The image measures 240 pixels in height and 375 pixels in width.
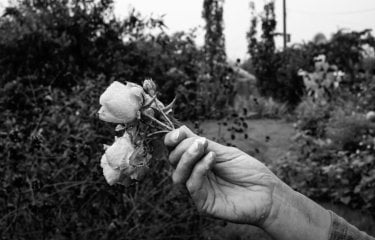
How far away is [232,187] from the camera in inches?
57.3

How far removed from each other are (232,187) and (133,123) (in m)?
0.38

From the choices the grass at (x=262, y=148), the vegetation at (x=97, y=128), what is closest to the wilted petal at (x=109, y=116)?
the vegetation at (x=97, y=128)

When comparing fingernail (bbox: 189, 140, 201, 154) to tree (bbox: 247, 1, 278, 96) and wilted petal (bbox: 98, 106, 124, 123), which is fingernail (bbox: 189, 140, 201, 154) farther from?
tree (bbox: 247, 1, 278, 96)

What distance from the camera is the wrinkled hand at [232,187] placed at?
1349 millimetres

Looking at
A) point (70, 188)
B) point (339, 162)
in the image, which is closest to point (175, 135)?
point (70, 188)

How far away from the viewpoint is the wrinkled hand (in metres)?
1.35

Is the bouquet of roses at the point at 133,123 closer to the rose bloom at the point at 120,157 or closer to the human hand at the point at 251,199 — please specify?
the rose bloom at the point at 120,157

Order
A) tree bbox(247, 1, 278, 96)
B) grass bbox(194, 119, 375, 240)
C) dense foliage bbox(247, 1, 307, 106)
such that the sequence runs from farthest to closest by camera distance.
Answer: tree bbox(247, 1, 278, 96) < dense foliage bbox(247, 1, 307, 106) < grass bbox(194, 119, 375, 240)

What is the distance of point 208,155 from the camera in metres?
1.27

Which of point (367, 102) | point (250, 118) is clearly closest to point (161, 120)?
point (367, 102)

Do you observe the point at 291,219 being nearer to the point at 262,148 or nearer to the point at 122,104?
the point at 122,104

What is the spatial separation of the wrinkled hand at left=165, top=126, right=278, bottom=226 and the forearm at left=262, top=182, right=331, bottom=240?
1.0 inches

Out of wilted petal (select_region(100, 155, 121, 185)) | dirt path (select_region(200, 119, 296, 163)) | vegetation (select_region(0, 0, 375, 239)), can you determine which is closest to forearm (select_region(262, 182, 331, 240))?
wilted petal (select_region(100, 155, 121, 185))

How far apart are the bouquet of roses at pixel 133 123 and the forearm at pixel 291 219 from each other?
41 cm
